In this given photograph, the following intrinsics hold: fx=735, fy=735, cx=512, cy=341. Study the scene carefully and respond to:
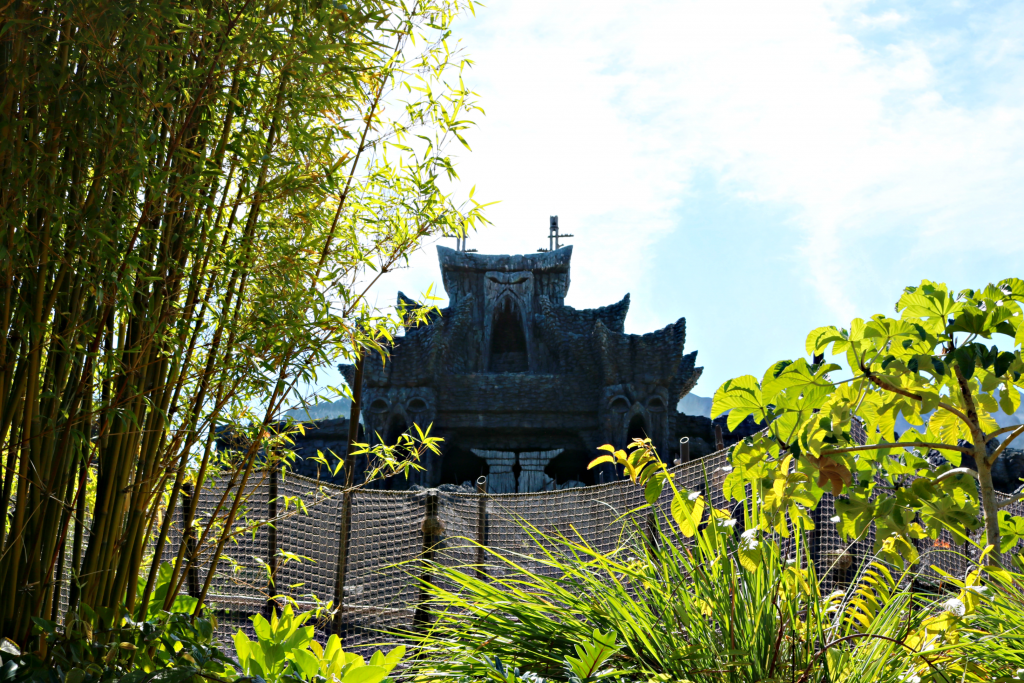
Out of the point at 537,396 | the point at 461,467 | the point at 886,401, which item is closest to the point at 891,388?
the point at 886,401

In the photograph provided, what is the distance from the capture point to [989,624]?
175 centimetres

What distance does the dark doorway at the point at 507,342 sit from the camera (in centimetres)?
1365

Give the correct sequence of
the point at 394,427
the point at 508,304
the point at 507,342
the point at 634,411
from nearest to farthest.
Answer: the point at 634,411 < the point at 394,427 < the point at 508,304 < the point at 507,342

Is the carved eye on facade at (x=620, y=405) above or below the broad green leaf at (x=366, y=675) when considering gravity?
above

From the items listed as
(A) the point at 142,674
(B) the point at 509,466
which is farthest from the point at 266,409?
(B) the point at 509,466

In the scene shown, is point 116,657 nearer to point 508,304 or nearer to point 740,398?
point 740,398

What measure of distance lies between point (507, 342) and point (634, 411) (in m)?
3.12

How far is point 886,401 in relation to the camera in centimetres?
154

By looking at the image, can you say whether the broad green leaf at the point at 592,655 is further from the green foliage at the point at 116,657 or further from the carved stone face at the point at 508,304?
the carved stone face at the point at 508,304

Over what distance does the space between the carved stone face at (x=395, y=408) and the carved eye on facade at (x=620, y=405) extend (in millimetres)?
2989

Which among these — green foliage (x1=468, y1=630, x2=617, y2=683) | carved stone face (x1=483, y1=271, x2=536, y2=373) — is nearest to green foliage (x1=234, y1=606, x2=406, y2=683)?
green foliage (x1=468, y1=630, x2=617, y2=683)

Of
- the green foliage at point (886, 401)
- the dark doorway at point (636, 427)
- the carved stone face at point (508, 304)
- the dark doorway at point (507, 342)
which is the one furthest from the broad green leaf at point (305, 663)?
the dark doorway at point (507, 342)

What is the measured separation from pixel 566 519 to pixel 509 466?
798 centimetres

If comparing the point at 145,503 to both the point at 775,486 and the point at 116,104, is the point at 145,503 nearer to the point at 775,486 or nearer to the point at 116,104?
the point at 116,104
